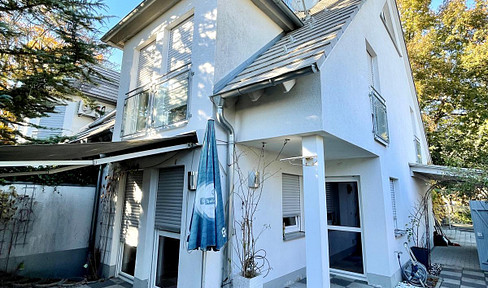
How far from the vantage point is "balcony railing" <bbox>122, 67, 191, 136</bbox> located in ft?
26.1

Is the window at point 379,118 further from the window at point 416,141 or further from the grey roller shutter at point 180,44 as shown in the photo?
the window at point 416,141

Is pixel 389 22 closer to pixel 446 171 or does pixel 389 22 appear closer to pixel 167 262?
pixel 446 171

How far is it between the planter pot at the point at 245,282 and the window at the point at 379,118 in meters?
6.92

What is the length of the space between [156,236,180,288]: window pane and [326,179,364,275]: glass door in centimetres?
674

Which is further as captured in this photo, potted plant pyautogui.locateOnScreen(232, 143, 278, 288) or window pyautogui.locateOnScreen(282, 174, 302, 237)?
window pyautogui.locateOnScreen(282, 174, 302, 237)

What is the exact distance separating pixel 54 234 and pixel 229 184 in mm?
9149

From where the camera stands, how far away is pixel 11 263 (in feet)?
30.9

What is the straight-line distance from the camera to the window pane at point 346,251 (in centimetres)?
996

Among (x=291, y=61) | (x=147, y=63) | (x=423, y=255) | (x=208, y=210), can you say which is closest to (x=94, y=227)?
(x=147, y=63)

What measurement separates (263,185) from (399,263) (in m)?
6.74

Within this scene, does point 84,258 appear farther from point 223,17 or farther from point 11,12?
point 223,17

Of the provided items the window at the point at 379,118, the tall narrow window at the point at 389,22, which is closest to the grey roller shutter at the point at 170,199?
the window at the point at 379,118

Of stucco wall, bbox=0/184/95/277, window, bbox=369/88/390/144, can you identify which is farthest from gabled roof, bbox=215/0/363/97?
stucco wall, bbox=0/184/95/277

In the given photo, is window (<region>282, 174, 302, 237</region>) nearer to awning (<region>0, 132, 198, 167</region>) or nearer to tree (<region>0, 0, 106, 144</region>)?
awning (<region>0, 132, 198, 167</region>)
